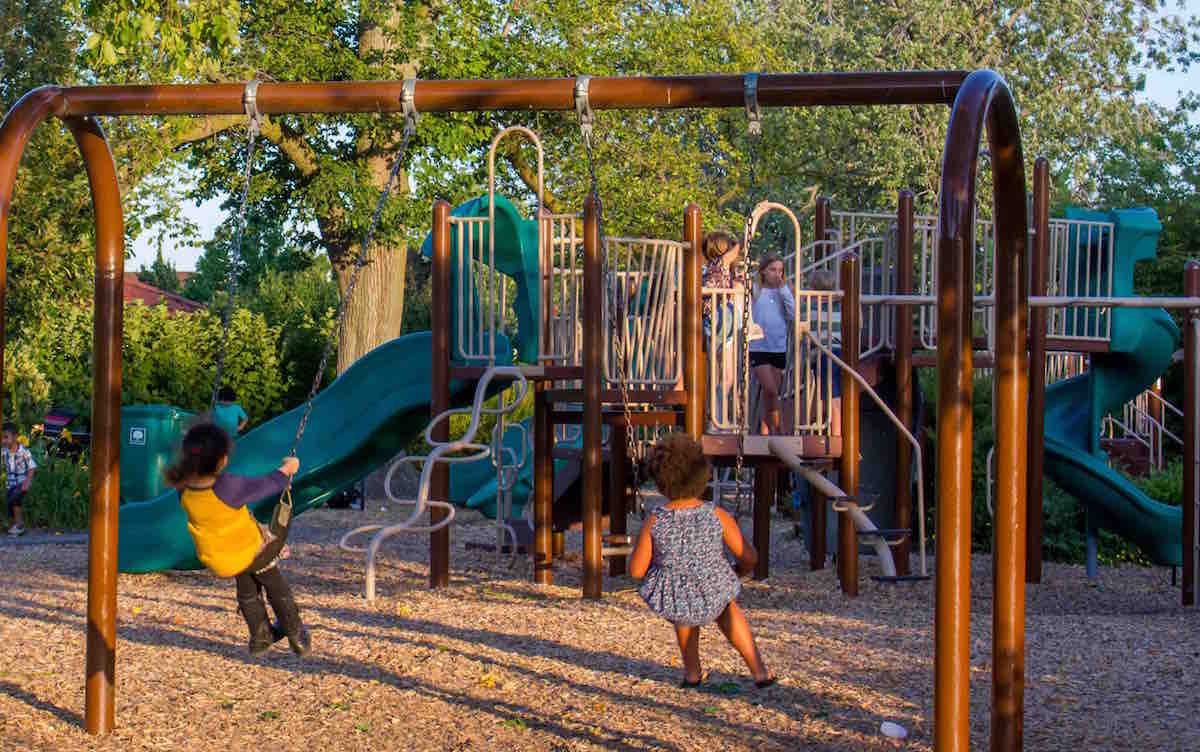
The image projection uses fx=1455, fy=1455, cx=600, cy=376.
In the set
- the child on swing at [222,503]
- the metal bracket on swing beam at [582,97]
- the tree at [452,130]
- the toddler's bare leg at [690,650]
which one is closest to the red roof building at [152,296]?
the tree at [452,130]

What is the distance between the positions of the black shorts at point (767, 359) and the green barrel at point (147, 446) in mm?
5695

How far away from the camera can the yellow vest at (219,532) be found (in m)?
6.00

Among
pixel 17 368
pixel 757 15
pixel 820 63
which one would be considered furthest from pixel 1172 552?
pixel 757 15

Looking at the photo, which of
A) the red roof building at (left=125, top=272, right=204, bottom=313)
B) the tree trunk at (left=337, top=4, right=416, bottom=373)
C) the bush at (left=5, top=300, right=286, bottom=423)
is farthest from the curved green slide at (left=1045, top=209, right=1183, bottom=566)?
the red roof building at (left=125, top=272, right=204, bottom=313)

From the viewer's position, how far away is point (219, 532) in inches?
239

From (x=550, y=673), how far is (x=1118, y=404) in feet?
24.0

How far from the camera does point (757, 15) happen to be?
34.5 metres

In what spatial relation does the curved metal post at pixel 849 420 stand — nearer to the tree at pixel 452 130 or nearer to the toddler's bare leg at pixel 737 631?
the toddler's bare leg at pixel 737 631

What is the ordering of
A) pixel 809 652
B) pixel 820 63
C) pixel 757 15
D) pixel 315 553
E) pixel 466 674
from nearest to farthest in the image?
1. pixel 466 674
2. pixel 809 652
3. pixel 315 553
4. pixel 820 63
5. pixel 757 15

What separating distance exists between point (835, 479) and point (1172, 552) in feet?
9.73

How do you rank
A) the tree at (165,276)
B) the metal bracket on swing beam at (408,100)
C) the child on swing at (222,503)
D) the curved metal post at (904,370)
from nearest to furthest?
1. the metal bracket on swing beam at (408,100)
2. the child on swing at (222,503)
3. the curved metal post at (904,370)
4. the tree at (165,276)

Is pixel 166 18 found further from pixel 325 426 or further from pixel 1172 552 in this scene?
pixel 1172 552

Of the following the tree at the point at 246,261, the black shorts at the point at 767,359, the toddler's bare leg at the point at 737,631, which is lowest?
the toddler's bare leg at the point at 737,631

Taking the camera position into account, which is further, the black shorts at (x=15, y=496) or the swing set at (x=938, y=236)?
the black shorts at (x=15, y=496)
